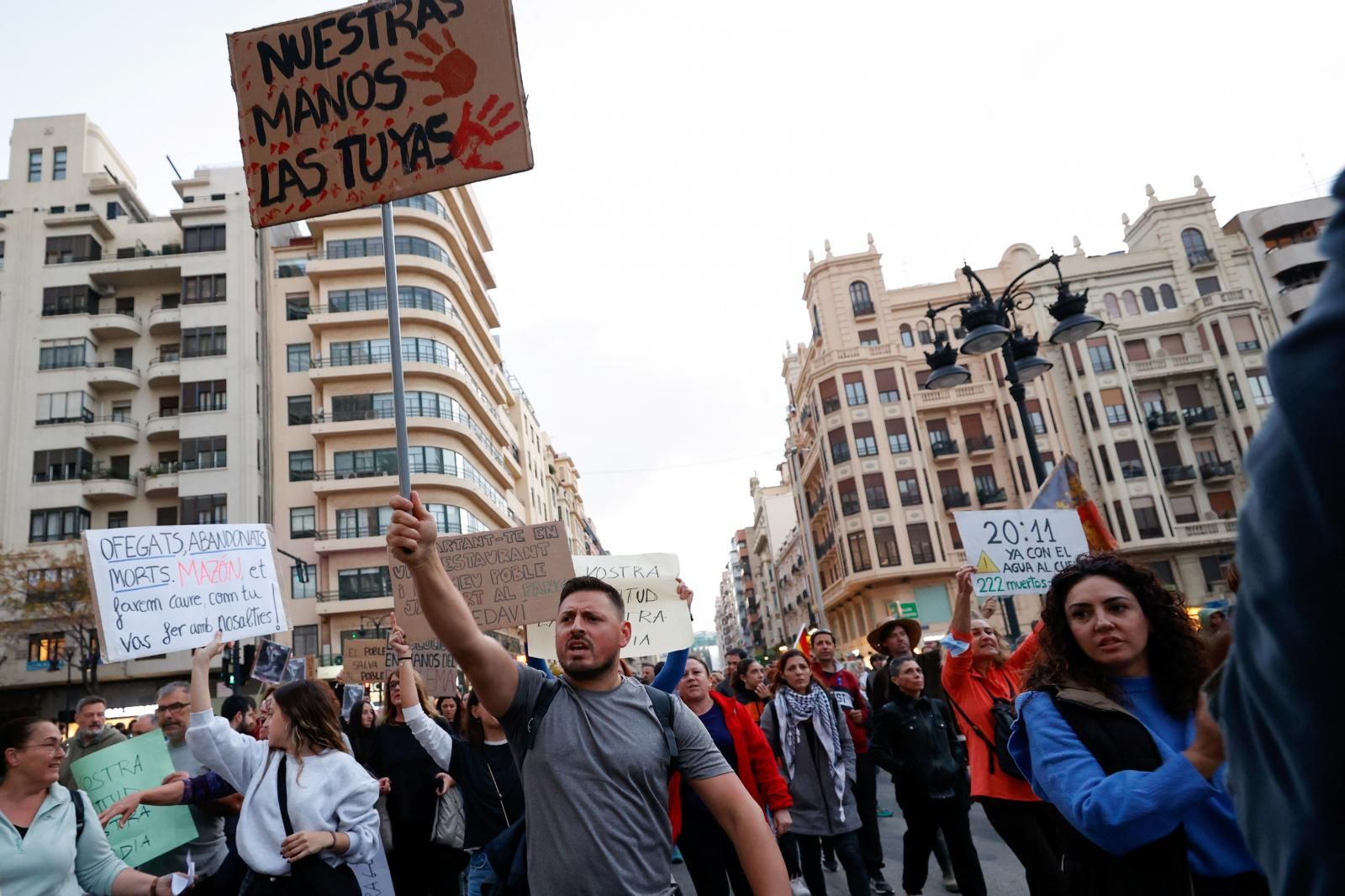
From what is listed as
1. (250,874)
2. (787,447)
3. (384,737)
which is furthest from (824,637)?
(787,447)

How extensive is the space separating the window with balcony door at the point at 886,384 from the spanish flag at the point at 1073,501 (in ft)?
139

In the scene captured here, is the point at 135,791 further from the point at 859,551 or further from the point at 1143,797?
the point at 859,551

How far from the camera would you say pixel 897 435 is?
50.0m

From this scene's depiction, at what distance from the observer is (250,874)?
4023 mm

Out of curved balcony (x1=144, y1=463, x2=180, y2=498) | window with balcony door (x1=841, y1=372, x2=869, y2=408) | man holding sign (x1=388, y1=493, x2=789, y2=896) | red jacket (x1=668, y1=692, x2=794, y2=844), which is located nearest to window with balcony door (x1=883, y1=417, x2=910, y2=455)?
window with balcony door (x1=841, y1=372, x2=869, y2=408)

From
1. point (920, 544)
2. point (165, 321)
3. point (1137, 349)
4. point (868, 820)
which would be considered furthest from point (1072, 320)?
point (165, 321)

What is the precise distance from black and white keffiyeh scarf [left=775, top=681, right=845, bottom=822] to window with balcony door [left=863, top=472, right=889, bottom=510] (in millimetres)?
42452

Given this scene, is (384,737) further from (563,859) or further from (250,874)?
(563,859)

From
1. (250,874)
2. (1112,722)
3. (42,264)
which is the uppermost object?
(42,264)

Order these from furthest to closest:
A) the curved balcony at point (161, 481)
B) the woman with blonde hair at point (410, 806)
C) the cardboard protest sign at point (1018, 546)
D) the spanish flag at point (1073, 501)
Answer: the curved balcony at point (161, 481) < the spanish flag at point (1073, 501) < the cardboard protest sign at point (1018, 546) < the woman with blonde hair at point (410, 806)

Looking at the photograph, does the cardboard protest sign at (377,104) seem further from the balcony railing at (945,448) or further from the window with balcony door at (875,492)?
the balcony railing at (945,448)

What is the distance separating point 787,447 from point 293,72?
64.5 metres

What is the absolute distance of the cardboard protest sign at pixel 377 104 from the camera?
14.4ft

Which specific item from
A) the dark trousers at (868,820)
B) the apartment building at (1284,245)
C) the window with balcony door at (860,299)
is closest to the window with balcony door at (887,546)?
the window with balcony door at (860,299)
